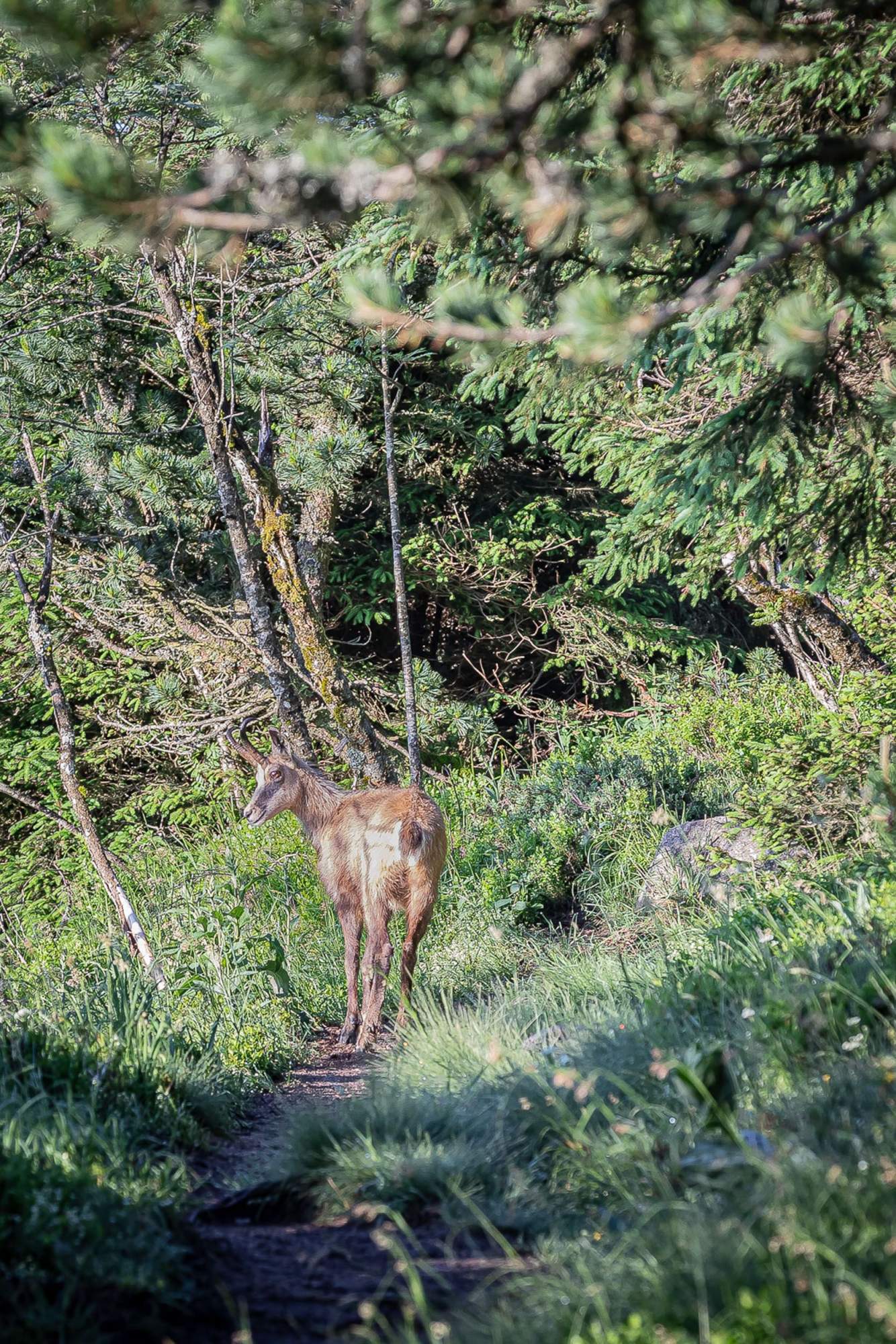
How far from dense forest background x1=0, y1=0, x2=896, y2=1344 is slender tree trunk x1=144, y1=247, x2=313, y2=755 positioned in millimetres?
46

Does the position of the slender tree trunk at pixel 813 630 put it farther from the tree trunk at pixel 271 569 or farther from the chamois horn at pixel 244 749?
the chamois horn at pixel 244 749

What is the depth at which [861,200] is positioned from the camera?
3656 millimetres

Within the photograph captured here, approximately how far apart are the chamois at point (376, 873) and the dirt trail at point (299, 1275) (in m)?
2.87

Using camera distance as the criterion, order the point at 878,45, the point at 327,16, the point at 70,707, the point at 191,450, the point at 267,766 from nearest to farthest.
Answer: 1. the point at 327,16
2. the point at 878,45
3. the point at 267,766
4. the point at 191,450
5. the point at 70,707

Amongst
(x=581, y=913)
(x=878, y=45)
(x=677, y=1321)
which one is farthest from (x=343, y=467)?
(x=677, y=1321)

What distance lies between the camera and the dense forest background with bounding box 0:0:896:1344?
Answer: 348cm

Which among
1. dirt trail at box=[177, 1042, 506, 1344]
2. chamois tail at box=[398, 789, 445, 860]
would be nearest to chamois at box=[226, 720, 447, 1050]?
chamois tail at box=[398, 789, 445, 860]

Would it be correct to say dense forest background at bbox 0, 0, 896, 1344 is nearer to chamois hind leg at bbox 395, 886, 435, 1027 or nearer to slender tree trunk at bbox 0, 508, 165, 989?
slender tree trunk at bbox 0, 508, 165, 989

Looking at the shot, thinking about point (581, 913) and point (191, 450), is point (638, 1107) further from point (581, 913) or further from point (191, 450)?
point (191, 450)

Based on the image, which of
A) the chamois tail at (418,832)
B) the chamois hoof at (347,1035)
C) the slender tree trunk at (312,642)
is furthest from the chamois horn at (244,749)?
the slender tree trunk at (312,642)

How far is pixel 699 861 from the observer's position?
8000 millimetres

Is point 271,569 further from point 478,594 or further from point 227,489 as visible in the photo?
point 478,594

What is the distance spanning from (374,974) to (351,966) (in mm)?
394

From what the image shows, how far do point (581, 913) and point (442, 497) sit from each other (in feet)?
21.6
